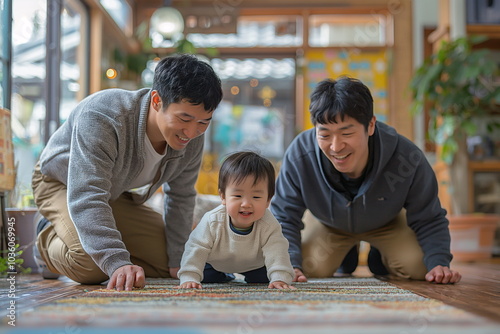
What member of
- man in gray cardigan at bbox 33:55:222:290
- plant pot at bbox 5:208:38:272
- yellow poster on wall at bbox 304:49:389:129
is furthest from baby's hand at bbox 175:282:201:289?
yellow poster on wall at bbox 304:49:389:129

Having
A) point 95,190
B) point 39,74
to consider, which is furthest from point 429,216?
point 39,74

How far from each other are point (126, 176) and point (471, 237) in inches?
95.5

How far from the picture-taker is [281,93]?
17.1ft

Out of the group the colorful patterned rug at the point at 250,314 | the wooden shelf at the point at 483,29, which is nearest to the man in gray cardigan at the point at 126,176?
the colorful patterned rug at the point at 250,314

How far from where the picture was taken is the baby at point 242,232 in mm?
1515

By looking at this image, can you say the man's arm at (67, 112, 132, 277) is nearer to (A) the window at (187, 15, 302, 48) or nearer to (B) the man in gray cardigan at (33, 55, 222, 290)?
(B) the man in gray cardigan at (33, 55, 222, 290)

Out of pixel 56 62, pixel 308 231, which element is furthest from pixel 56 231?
pixel 56 62

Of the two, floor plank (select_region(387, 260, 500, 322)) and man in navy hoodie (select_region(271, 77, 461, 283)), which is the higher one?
man in navy hoodie (select_region(271, 77, 461, 283))

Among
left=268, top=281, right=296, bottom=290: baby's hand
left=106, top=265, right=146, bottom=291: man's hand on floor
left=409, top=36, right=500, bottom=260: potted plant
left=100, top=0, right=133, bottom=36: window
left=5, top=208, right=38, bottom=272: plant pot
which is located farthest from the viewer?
left=100, top=0, right=133, bottom=36: window

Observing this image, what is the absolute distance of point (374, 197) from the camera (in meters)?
1.92

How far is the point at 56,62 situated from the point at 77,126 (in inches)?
81.4

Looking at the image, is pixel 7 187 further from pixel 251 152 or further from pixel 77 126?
pixel 251 152

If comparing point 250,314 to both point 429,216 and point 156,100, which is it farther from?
point 429,216

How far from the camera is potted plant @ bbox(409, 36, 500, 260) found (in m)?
3.45
